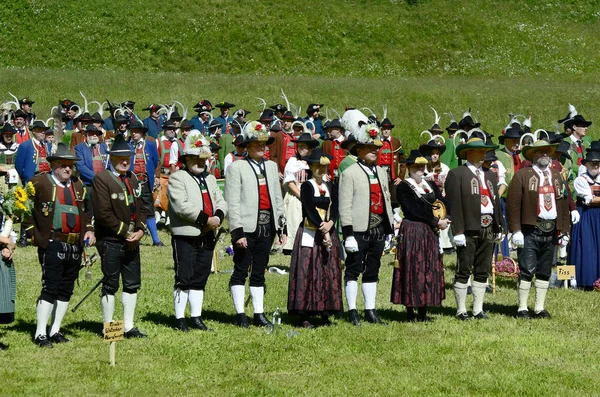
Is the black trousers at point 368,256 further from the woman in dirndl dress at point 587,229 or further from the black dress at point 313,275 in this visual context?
the woman in dirndl dress at point 587,229

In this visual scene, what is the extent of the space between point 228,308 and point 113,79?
27.3 meters


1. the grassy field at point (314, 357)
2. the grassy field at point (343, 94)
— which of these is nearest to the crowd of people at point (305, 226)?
the grassy field at point (314, 357)

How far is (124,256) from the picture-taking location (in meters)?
10.3

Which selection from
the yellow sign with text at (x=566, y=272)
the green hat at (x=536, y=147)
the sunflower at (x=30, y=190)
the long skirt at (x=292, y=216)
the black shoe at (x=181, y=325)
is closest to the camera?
the sunflower at (x=30, y=190)

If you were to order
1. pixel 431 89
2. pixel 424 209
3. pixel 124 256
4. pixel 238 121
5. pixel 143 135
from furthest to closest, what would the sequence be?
pixel 431 89
pixel 238 121
pixel 143 135
pixel 424 209
pixel 124 256

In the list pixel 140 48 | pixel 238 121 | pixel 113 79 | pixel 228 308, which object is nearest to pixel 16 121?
pixel 238 121

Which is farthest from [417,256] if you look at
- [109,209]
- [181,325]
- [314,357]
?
[109,209]

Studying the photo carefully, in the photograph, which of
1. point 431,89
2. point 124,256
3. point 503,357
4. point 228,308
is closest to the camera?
point 503,357

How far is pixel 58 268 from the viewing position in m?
9.92

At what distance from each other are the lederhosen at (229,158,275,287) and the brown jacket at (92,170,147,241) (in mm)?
1439

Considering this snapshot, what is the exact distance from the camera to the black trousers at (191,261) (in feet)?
35.2

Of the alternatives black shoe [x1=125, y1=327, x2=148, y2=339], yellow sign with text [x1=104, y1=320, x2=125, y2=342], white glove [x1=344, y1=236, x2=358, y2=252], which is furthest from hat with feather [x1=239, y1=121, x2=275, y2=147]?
yellow sign with text [x1=104, y1=320, x2=125, y2=342]

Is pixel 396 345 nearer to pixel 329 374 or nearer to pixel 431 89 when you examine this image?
pixel 329 374

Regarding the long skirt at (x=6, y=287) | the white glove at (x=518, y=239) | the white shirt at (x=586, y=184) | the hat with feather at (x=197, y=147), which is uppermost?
the hat with feather at (x=197, y=147)
